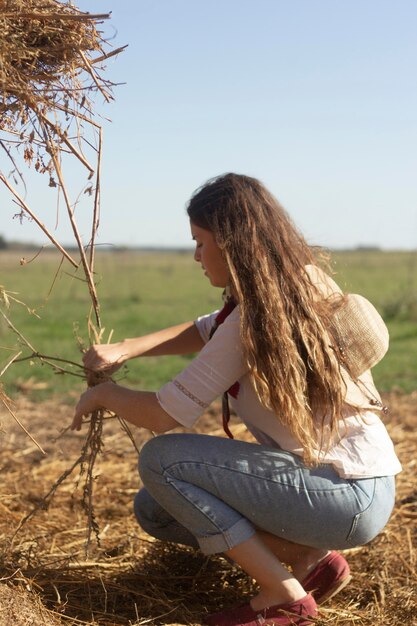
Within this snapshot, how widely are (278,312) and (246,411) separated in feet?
1.45

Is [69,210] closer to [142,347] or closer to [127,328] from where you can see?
[142,347]

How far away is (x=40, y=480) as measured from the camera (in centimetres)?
499

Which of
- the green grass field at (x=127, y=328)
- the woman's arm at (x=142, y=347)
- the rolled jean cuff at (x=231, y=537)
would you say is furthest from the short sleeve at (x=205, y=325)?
the rolled jean cuff at (x=231, y=537)

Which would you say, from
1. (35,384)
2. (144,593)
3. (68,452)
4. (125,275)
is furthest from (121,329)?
(125,275)

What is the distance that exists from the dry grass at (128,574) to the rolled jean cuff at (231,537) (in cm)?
32

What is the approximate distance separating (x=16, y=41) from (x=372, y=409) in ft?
5.66

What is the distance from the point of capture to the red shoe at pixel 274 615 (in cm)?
282

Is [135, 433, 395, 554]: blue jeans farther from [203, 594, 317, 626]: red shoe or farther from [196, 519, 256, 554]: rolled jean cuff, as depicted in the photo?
[203, 594, 317, 626]: red shoe

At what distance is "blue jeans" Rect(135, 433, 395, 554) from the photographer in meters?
2.82

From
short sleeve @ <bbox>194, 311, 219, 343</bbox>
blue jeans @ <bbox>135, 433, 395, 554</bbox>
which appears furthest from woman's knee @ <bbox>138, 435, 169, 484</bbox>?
short sleeve @ <bbox>194, 311, 219, 343</bbox>

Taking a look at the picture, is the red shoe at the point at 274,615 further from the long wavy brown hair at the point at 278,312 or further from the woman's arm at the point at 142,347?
the woman's arm at the point at 142,347

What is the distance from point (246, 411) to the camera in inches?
117

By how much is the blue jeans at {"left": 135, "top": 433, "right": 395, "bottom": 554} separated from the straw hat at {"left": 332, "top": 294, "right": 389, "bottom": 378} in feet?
1.20

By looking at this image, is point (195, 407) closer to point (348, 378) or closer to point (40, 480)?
point (348, 378)
